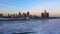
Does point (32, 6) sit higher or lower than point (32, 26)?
higher

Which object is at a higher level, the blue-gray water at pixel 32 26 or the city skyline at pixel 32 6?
the city skyline at pixel 32 6

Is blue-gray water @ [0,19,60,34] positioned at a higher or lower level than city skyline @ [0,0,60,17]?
lower

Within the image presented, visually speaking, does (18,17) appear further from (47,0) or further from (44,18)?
(47,0)
